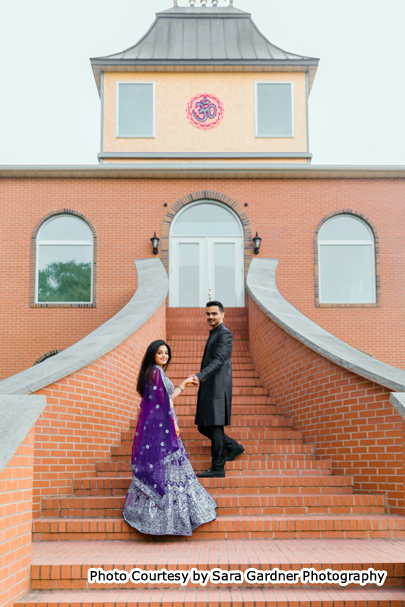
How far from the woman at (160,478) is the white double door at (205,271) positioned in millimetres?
8146

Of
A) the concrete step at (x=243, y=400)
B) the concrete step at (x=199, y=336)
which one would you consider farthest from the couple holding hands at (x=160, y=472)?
the concrete step at (x=199, y=336)

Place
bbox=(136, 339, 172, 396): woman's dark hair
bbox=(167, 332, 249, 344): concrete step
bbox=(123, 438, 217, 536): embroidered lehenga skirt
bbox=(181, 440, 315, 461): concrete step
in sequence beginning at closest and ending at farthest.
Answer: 1. bbox=(123, 438, 217, 536): embroidered lehenga skirt
2. bbox=(136, 339, 172, 396): woman's dark hair
3. bbox=(181, 440, 315, 461): concrete step
4. bbox=(167, 332, 249, 344): concrete step

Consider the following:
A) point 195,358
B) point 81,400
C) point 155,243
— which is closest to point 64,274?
point 155,243

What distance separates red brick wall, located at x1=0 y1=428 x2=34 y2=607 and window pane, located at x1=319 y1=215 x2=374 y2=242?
1006 centimetres

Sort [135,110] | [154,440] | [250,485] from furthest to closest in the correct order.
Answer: [135,110] → [250,485] → [154,440]

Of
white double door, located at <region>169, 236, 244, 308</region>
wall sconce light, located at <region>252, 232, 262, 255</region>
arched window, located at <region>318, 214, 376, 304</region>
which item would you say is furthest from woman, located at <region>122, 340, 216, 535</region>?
arched window, located at <region>318, 214, 376, 304</region>

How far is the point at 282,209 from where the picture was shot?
12.9 meters

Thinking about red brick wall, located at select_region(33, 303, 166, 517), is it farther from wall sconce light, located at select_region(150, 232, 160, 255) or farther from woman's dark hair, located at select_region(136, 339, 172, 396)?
wall sconce light, located at select_region(150, 232, 160, 255)

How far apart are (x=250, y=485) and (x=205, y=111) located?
12071 millimetres

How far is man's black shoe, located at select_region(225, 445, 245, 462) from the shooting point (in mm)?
6000

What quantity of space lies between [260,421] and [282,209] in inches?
275

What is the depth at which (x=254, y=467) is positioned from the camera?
5.92 metres

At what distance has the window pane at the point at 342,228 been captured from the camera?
12961 millimetres

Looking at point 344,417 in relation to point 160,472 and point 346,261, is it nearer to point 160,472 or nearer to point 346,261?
point 160,472
